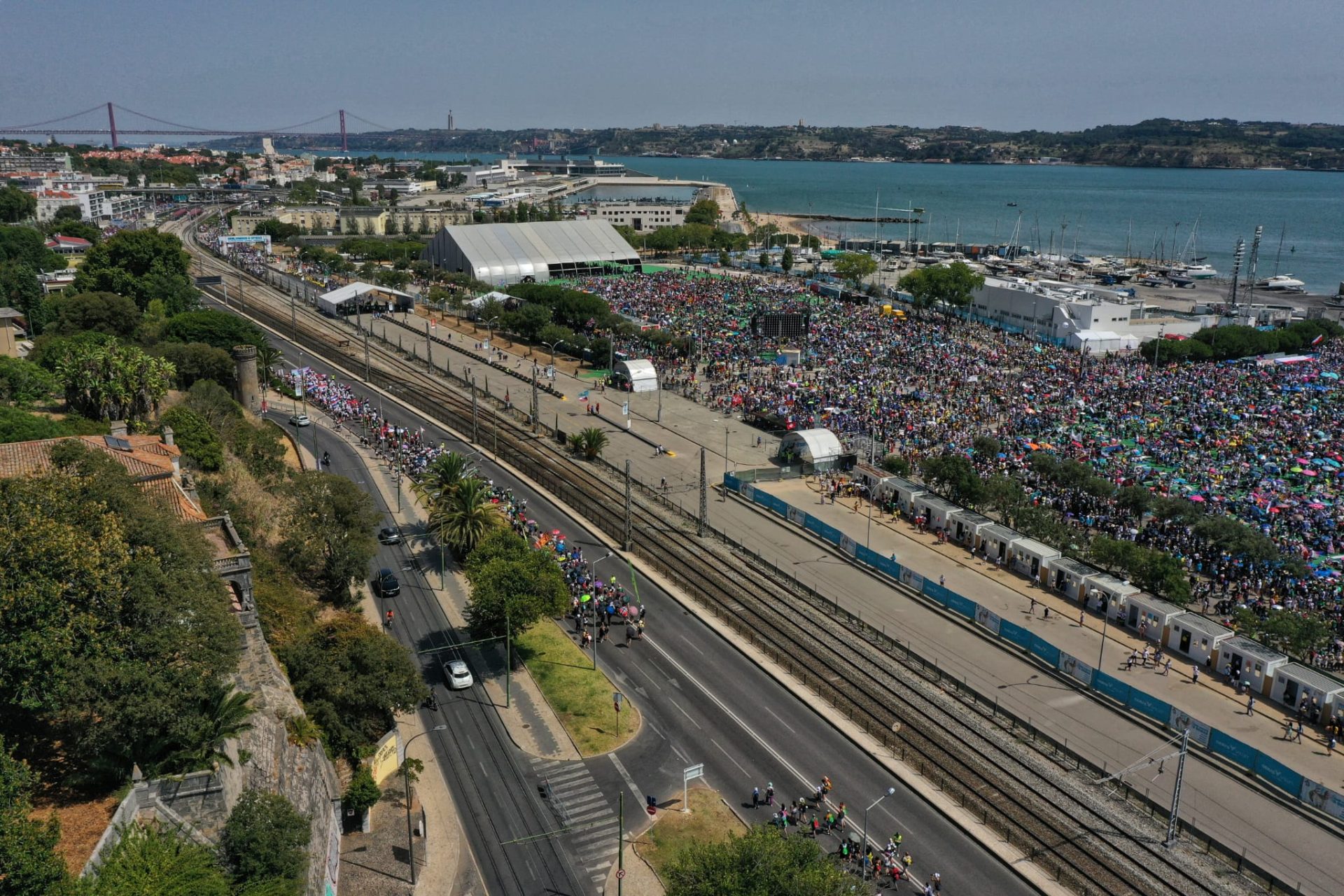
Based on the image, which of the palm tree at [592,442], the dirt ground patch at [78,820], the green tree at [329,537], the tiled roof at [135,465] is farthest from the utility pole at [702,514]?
the dirt ground patch at [78,820]

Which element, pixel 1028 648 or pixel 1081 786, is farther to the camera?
pixel 1028 648

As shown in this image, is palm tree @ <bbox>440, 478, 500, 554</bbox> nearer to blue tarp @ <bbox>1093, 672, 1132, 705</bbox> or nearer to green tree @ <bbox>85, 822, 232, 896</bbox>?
green tree @ <bbox>85, 822, 232, 896</bbox>

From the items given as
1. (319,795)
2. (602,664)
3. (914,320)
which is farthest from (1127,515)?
(914,320)

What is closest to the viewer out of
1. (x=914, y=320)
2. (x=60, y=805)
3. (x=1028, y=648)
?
(x=60, y=805)

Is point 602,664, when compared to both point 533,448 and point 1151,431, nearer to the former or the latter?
point 533,448

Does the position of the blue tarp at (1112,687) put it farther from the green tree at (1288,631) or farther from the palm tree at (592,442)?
the palm tree at (592,442)

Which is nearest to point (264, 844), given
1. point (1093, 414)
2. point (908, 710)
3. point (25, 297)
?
point (908, 710)
